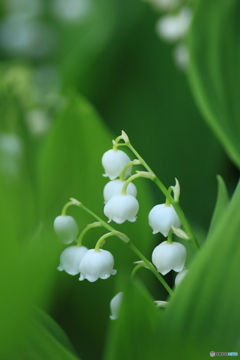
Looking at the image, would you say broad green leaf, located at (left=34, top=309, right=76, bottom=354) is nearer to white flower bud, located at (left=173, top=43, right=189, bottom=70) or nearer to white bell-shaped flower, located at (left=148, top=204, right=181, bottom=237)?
white bell-shaped flower, located at (left=148, top=204, right=181, bottom=237)

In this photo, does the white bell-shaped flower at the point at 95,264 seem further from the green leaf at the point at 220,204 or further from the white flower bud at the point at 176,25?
the white flower bud at the point at 176,25

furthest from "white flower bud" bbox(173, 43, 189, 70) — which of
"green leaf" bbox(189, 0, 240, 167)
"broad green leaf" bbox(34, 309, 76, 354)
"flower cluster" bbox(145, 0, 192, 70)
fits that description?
"broad green leaf" bbox(34, 309, 76, 354)

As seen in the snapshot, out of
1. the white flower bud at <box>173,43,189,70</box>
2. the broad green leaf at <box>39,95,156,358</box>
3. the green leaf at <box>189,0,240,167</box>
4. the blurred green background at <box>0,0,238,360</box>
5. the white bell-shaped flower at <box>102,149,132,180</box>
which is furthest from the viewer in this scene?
the white flower bud at <box>173,43,189,70</box>

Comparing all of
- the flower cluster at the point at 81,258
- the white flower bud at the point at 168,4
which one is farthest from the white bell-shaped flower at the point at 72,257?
the white flower bud at the point at 168,4

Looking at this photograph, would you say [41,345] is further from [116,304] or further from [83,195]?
[83,195]

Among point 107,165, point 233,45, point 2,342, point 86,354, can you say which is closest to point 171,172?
point 233,45

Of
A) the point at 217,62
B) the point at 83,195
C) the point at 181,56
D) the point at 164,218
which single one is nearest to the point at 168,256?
the point at 164,218
